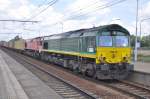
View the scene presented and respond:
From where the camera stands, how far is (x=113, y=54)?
19.9m

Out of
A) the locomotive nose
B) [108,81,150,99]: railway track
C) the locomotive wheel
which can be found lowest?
[108,81,150,99]: railway track

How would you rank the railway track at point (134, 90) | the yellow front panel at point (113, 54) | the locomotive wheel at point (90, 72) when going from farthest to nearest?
the locomotive wheel at point (90, 72)
the yellow front panel at point (113, 54)
the railway track at point (134, 90)

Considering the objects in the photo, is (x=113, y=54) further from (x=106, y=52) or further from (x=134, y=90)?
(x=134, y=90)

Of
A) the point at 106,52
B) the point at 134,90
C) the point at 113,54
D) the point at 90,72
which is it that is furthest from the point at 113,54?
the point at 134,90

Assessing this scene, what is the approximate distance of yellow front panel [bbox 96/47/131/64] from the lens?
19656mm

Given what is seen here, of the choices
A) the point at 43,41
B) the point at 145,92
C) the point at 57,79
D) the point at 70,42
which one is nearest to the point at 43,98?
the point at 145,92

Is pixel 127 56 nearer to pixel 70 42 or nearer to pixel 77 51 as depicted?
pixel 77 51

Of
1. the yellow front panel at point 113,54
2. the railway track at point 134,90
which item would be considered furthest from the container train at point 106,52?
the railway track at point 134,90

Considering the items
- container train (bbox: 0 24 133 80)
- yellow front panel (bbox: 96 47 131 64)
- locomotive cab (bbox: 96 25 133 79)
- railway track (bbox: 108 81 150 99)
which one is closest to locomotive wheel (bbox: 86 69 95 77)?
container train (bbox: 0 24 133 80)

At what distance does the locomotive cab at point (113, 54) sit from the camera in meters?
19.7

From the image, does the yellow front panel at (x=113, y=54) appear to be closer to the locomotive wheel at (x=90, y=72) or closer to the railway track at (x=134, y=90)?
the locomotive wheel at (x=90, y=72)

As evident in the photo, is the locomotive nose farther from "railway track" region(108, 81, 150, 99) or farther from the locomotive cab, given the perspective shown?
"railway track" region(108, 81, 150, 99)

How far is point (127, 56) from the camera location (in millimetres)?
20406

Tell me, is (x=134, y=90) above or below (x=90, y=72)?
below
